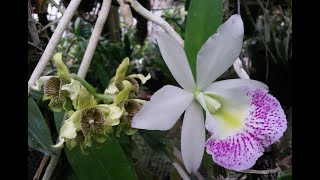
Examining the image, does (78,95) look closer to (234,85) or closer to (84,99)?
(84,99)

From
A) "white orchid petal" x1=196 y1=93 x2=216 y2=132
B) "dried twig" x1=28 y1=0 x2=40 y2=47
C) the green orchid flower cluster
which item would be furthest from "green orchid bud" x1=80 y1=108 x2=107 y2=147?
"dried twig" x1=28 y1=0 x2=40 y2=47

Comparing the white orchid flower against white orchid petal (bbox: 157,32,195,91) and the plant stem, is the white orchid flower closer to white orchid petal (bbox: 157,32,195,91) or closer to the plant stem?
white orchid petal (bbox: 157,32,195,91)

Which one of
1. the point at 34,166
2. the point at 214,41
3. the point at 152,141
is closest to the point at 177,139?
the point at 152,141

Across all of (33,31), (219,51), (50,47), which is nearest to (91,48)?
(50,47)
